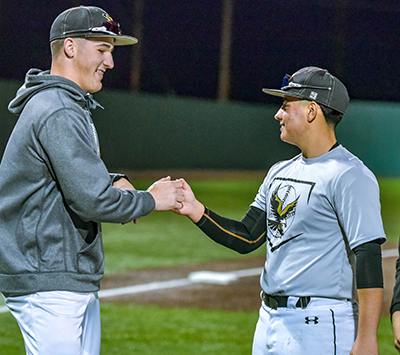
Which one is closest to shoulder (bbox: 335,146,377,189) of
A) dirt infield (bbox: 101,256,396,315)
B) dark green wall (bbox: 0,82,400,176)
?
dirt infield (bbox: 101,256,396,315)

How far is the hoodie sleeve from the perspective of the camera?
2521 mm

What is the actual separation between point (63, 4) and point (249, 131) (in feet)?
36.0

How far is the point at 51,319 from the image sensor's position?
2.63 metres

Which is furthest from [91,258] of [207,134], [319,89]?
[207,134]

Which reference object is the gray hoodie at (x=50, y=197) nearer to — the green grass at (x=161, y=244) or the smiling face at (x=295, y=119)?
the smiling face at (x=295, y=119)

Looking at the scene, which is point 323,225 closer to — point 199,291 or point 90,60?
point 90,60

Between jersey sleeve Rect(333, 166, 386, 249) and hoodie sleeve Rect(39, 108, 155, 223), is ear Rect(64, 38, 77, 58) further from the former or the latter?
jersey sleeve Rect(333, 166, 386, 249)

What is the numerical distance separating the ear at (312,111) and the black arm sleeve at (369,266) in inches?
28.9

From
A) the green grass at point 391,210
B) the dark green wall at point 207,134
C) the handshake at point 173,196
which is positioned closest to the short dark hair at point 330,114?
the handshake at point 173,196

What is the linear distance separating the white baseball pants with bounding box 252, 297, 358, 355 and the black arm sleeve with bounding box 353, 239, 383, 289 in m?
0.25

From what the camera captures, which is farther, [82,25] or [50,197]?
[82,25]

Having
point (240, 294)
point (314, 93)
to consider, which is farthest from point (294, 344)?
point (240, 294)

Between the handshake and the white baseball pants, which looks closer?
the white baseball pants

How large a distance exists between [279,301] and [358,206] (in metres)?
0.64
